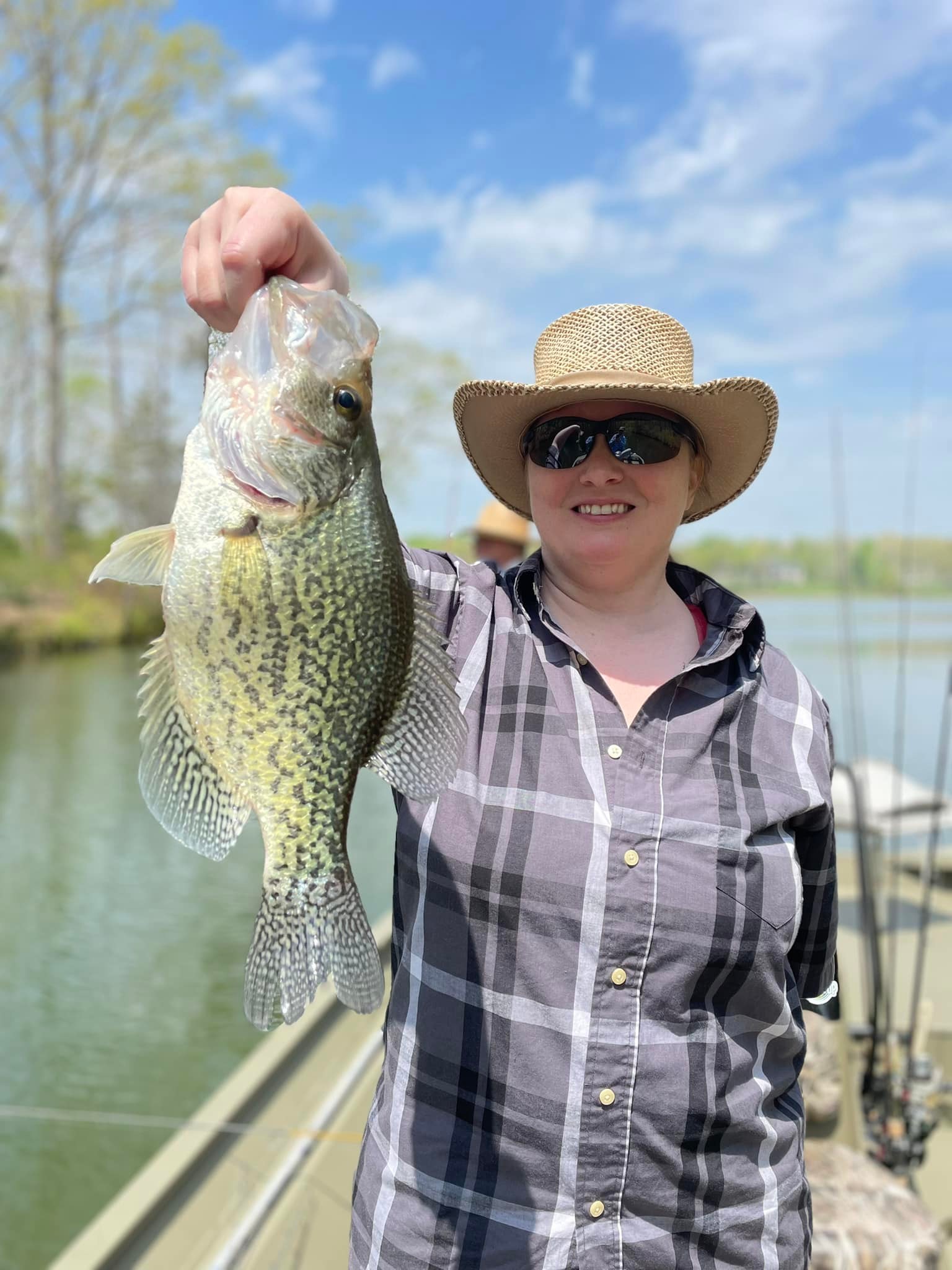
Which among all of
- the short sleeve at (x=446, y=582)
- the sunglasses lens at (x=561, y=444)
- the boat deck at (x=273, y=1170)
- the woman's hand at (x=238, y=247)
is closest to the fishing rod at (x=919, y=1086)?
the boat deck at (x=273, y=1170)

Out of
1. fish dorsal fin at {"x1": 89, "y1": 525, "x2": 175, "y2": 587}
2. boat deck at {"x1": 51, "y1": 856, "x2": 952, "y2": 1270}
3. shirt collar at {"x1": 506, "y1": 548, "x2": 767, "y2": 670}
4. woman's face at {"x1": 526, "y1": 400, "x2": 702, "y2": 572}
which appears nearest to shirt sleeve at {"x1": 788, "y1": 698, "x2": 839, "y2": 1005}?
shirt collar at {"x1": 506, "y1": 548, "x2": 767, "y2": 670}

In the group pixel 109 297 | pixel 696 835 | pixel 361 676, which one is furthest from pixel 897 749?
pixel 109 297

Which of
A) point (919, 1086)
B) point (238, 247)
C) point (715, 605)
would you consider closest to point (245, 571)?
point (238, 247)

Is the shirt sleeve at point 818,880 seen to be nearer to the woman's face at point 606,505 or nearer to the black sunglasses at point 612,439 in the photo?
the woman's face at point 606,505

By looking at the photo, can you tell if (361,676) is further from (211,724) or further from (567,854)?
(567,854)

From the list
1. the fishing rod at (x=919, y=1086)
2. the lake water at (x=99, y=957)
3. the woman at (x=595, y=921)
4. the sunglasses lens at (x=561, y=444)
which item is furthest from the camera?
the lake water at (x=99, y=957)

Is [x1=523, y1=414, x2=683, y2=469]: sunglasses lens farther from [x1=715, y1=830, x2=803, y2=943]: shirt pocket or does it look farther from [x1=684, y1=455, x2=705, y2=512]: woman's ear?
[x1=715, y1=830, x2=803, y2=943]: shirt pocket

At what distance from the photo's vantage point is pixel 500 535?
17.0 ft

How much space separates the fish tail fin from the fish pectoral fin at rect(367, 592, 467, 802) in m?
0.16

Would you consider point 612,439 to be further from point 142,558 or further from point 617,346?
point 142,558

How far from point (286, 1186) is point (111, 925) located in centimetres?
537

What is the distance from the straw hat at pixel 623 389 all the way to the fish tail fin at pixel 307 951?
0.90m

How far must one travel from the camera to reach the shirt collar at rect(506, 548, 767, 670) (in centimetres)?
167

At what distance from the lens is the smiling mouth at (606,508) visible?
1.64 meters
